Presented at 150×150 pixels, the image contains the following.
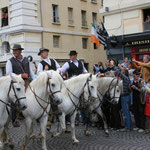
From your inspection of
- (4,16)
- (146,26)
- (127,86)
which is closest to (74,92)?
(127,86)

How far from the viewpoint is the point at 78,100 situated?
759 centimetres

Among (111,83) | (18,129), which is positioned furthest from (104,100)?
(18,129)

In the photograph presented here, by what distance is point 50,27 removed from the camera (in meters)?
24.6

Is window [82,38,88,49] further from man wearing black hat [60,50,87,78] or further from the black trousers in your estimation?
the black trousers

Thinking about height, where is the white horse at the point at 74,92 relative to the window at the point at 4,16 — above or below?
below

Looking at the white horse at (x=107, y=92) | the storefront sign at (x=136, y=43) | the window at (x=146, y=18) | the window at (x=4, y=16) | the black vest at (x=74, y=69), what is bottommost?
the white horse at (x=107, y=92)

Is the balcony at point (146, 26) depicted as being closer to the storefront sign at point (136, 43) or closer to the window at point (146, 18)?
the window at point (146, 18)

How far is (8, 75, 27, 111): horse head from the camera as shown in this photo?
5.53 m

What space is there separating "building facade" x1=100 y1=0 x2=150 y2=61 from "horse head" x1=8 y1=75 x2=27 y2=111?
12835mm

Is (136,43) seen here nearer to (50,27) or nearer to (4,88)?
(50,27)

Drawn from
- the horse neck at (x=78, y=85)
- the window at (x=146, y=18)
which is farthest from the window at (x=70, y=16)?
the horse neck at (x=78, y=85)

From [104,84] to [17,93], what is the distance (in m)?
3.80

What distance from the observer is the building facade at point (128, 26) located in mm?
17359

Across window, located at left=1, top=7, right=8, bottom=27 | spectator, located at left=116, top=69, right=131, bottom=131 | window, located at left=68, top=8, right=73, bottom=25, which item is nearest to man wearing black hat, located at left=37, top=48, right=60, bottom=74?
spectator, located at left=116, top=69, right=131, bottom=131
